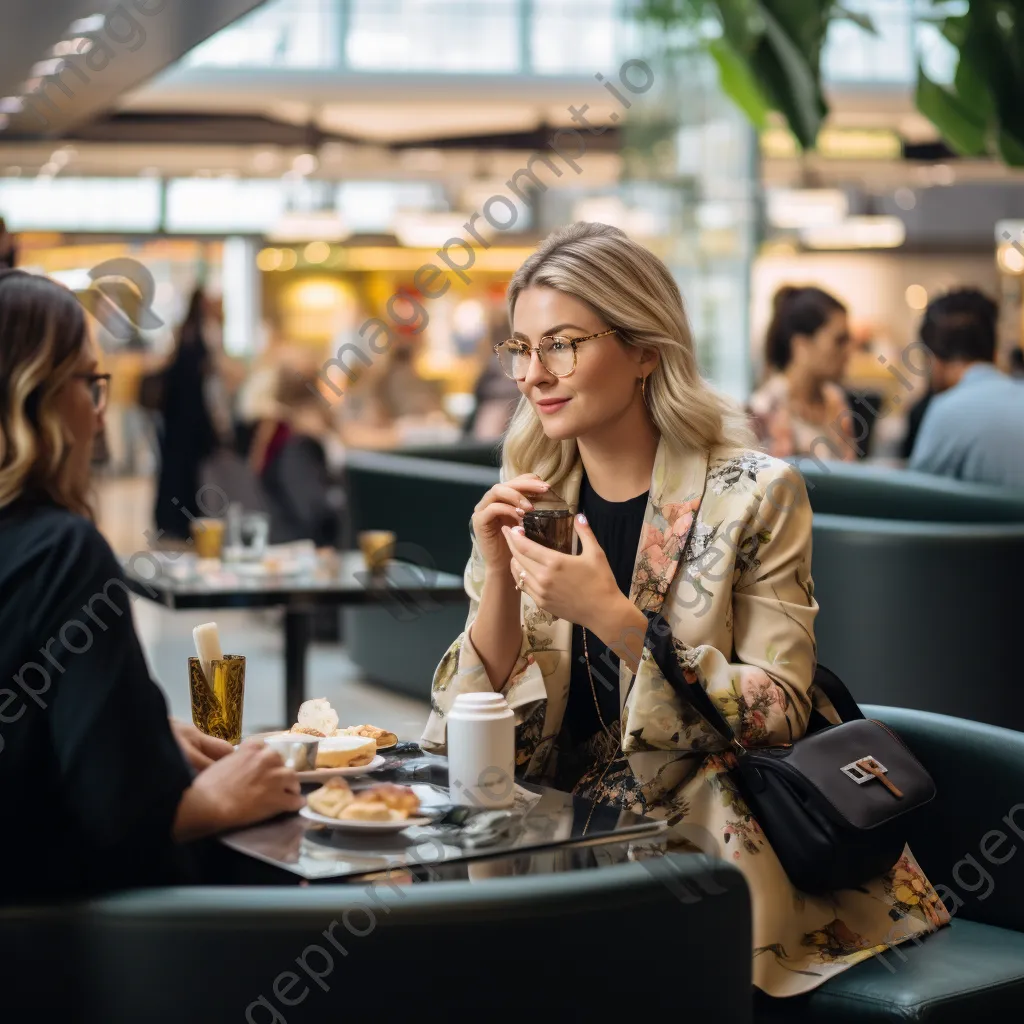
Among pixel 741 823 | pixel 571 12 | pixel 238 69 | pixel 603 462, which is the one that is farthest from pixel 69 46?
pixel 741 823

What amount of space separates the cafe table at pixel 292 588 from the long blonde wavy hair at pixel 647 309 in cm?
257

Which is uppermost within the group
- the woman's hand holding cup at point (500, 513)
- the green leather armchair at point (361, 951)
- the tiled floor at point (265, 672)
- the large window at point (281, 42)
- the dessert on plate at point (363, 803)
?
the large window at point (281, 42)

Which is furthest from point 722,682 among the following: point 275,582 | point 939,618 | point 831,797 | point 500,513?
point 275,582

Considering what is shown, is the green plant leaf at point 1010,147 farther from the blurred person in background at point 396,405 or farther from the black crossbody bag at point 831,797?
the blurred person in background at point 396,405

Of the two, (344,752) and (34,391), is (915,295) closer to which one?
(344,752)

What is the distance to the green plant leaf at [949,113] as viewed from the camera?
6.88 feet

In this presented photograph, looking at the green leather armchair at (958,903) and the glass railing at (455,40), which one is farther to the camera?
the glass railing at (455,40)

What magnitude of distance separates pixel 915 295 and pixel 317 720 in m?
18.5

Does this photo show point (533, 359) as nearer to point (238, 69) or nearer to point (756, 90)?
point (756, 90)

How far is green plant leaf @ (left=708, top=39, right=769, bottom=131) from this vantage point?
195 centimetres

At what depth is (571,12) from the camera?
1376cm

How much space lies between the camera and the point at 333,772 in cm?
221

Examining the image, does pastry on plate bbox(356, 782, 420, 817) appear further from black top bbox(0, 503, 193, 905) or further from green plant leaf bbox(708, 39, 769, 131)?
green plant leaf bbox(708, 39, 769, 131)

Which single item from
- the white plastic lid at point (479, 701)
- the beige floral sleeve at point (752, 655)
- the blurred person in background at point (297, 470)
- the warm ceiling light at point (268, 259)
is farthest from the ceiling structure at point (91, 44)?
the warm ceiling light at point (268, 259)
